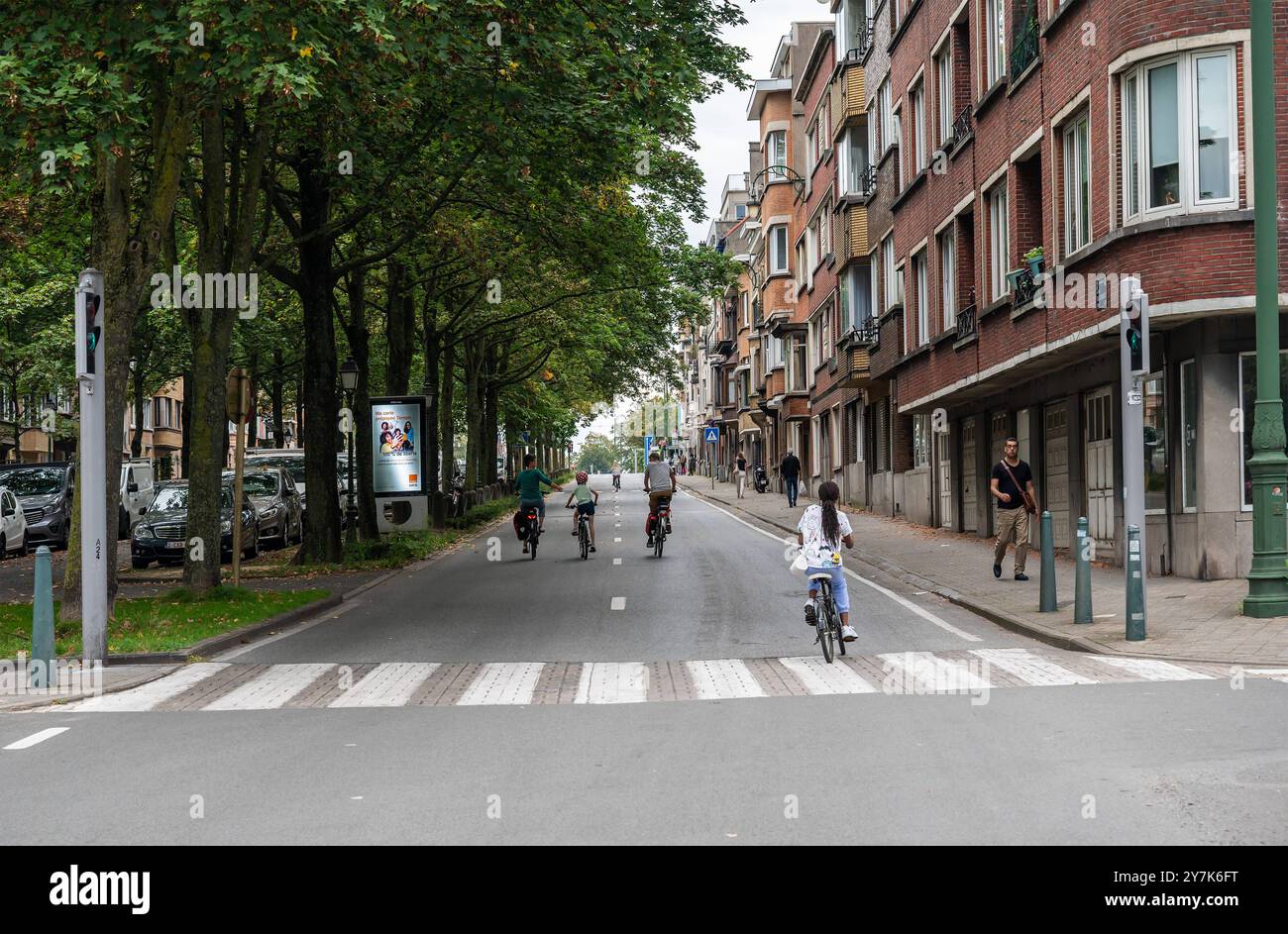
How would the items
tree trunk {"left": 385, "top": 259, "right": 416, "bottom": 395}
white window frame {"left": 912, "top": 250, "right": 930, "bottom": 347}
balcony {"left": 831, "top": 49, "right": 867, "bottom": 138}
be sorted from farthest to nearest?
balcony {"left": 831, "top": 49, "right": 867, "bottom": 138} → white window frame {"left": 912, "top": 250, "right": 930, "bottom": 347} → tree trunk {"left": 385, "top": 259, "right": 416, "bottom": 395}

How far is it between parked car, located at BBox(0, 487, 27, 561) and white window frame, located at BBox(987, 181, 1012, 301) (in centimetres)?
2059

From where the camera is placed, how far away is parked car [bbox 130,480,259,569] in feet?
87.6

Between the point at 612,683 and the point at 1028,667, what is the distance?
3.33m

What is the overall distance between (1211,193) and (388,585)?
12.3 m

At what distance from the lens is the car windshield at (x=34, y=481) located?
110 ft

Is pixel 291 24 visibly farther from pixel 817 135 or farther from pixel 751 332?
pixel 751 332

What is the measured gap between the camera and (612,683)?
11383 millimetres

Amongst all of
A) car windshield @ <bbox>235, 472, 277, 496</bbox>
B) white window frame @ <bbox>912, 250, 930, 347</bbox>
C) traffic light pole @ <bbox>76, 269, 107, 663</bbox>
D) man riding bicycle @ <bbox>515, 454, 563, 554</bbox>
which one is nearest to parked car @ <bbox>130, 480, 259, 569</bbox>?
car windshield @ <bbox>235, 472, 277, 496</bbox>

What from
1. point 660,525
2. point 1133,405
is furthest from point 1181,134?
point 660,525

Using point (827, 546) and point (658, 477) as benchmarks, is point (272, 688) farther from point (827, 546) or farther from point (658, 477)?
point (658, 477)

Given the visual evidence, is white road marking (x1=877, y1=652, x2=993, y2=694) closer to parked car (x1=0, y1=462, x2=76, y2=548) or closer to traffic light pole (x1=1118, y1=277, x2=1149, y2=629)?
traffic light pole (x1=1118, y1=277, x2=1149, y2=629)

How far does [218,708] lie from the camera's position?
10.4 m

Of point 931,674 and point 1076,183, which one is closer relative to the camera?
point 931,674

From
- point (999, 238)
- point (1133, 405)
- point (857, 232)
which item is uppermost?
point (857, 232)
